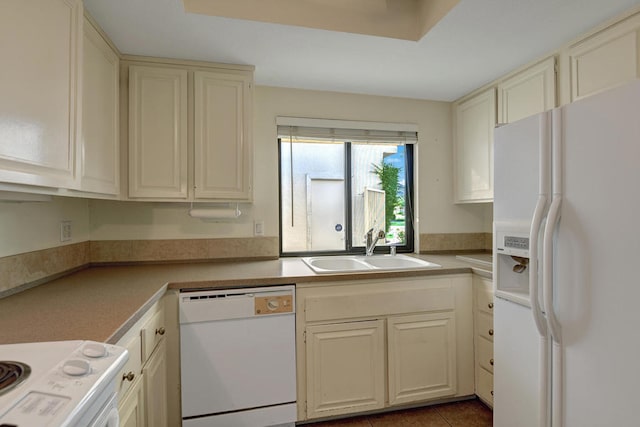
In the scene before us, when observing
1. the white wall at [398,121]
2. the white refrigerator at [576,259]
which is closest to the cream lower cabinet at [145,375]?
the white wall at [398,121]

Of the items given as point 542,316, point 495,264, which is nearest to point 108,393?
point 542,316

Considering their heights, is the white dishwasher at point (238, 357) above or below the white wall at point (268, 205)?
below

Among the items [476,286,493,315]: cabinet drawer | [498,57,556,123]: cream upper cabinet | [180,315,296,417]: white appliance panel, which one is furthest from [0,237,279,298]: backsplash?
[498,57,556,123]: cream upper cabinet

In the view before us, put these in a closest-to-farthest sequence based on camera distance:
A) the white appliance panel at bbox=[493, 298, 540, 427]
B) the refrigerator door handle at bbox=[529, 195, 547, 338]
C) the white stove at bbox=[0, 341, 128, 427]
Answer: the white stove at bbox=[0, 341, 128, 427], the refrigerator door handle at bbox=[529, 195, 547, 338], the white appliance panel at bbox=[493, 298, 540, 427]

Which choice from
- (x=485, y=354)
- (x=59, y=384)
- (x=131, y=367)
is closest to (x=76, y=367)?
(x=59, y=384)

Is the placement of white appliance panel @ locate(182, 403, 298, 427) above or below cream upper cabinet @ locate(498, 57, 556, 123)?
below

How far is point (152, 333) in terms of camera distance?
1.36m

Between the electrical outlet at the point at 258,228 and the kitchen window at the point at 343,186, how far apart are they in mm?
185

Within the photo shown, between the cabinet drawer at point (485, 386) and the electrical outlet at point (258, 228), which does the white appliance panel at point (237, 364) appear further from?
the cabinet drawer at point (485, 386)

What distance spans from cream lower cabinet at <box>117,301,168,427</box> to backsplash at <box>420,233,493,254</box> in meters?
2.03

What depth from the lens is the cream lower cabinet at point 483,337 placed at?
184 centimetres

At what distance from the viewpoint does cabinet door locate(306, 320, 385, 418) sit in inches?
68.4

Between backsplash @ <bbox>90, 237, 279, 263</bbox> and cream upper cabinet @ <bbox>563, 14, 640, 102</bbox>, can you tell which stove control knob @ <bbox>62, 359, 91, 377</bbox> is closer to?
backsplash @ <bbox>90, 237, 279, 263</bbox>

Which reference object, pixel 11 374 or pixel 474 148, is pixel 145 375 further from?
pixel 474 148
